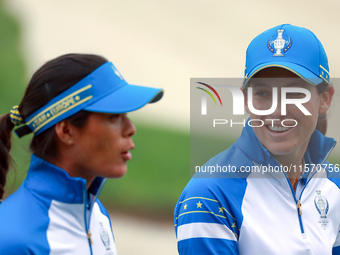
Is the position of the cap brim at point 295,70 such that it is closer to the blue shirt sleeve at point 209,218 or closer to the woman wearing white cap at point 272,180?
the woman wearing white cap at point 272,180

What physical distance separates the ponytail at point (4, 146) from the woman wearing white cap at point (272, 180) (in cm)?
62

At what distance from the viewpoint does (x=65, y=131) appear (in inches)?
84.8

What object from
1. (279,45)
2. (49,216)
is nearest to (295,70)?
(279,45)

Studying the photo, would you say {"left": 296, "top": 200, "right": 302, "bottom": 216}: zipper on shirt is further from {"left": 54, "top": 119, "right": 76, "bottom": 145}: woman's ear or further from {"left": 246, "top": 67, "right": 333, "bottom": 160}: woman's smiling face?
{"left": 54, "top": 119, "right": 76, "bottom": 145}: woman's ear

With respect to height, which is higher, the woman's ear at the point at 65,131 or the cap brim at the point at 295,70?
the cap brim at the point at 295,70

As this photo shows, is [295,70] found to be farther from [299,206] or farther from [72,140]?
[72,140]

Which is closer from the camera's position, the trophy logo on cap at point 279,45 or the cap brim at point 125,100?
the cap brim at point 125,100

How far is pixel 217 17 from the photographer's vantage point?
17984 millimetres

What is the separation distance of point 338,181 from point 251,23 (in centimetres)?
1510

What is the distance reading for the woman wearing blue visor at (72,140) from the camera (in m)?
2.10

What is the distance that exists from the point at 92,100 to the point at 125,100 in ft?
0.35

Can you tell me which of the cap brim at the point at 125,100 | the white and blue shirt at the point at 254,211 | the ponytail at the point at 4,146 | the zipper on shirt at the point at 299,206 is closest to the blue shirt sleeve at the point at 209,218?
the white and blue shirt at the point at 254,211

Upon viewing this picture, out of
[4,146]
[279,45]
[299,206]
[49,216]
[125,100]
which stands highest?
[279,45]

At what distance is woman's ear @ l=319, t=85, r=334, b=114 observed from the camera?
263 cm
